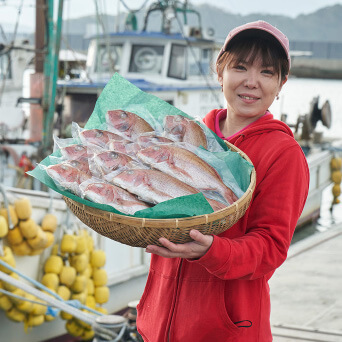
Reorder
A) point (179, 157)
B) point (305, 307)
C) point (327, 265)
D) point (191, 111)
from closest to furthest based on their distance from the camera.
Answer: point (179, 157) → point (305, 307) → point (327, 265) → point (191, 111)

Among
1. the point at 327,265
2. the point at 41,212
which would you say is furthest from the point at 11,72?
the point at 327,265

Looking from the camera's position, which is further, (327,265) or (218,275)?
(327,265)

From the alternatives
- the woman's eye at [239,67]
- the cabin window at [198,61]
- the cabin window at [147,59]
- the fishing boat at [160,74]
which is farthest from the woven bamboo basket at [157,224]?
the cabin window at [198,61]

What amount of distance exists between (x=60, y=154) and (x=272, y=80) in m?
0.72

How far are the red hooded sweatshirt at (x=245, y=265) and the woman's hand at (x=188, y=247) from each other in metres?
0.02

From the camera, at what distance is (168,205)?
1.60 meters

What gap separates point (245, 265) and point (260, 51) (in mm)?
680

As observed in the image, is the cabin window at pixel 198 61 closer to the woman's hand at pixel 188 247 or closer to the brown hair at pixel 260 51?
the brown hair at pixel 260 51

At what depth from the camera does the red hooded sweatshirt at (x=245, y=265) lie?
1694 mm

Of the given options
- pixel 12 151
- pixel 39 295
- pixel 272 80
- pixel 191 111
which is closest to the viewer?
pixel 272 80

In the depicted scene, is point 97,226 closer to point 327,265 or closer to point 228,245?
point 228,245

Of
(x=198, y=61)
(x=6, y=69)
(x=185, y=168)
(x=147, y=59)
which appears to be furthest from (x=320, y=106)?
(x=185, y=168)

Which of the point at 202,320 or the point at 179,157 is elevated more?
the point at 179,157

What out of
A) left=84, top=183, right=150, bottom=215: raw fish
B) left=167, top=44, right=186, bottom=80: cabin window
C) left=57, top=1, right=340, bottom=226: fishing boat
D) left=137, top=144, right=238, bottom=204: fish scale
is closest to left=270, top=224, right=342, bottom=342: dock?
left=137, top=144, right=238, bottom=204: fish scale
